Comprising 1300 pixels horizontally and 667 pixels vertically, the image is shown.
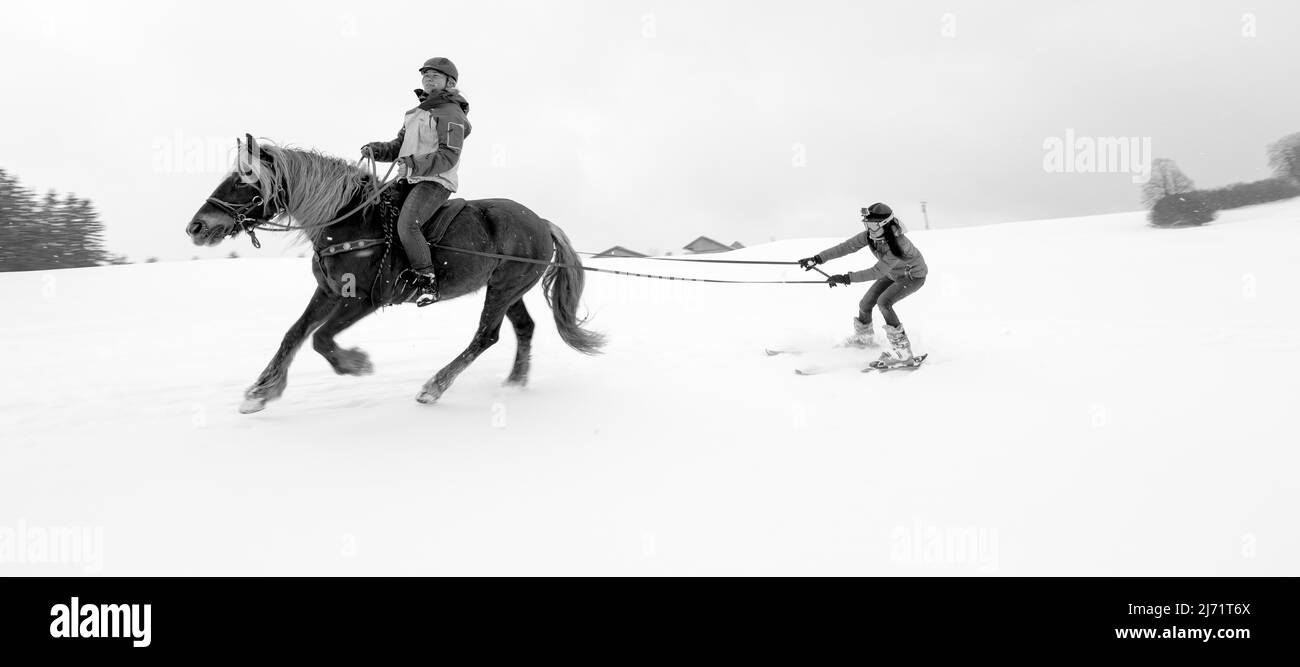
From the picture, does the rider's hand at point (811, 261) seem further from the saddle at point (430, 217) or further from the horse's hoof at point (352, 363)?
the horse's hoof at point (352, 363)

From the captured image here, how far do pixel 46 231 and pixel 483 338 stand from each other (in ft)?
59.2

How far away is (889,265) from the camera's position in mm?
6148

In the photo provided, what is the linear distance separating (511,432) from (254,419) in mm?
1865

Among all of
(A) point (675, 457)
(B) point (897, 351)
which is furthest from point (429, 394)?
(B) point (897, 351)

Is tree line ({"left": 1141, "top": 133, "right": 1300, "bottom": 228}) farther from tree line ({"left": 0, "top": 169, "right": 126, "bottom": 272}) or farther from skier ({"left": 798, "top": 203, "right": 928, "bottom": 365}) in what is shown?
tree line ({"left": 0, "top": 169, "right": 126, "bottom": 272})

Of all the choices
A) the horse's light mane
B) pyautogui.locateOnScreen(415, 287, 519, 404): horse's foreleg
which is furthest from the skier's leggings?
the horse's light mane

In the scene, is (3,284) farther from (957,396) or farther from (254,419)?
(957,396)

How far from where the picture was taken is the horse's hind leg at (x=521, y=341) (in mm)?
5676

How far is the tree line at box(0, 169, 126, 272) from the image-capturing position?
1488 cm

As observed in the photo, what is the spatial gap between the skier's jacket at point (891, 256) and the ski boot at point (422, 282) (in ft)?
12.0

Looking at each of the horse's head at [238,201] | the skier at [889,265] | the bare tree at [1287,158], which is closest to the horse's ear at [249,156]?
the horse's head at [238,201]

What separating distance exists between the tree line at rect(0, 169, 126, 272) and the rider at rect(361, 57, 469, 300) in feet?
55.0

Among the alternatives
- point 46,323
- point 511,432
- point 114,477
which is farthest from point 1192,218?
point 46,323

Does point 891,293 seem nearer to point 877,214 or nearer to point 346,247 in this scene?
point 877,214
